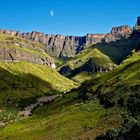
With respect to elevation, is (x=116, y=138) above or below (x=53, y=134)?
above

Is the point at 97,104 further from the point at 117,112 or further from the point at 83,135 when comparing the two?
the point at 83,135

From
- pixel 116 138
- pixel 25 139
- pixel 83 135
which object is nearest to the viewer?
pixel 116 138

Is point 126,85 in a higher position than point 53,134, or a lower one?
higher

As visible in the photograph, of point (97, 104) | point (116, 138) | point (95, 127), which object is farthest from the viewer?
point (97, 104)

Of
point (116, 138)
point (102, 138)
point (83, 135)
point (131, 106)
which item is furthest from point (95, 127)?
point (116, 138)

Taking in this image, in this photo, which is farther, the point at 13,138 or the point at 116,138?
the point at 13,138

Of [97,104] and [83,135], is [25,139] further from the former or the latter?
[97,104]

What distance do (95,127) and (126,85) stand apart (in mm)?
58406

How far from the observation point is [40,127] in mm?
166000

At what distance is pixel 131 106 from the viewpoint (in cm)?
14838

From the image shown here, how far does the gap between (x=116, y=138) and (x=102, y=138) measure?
13.0m

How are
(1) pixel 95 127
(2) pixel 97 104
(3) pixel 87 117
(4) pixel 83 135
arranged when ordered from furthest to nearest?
(2) pixel 97 104, (3) pixel 87 117, (1) pixel 95 127, (4) pixel 83 135

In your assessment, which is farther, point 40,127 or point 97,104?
point 97,104

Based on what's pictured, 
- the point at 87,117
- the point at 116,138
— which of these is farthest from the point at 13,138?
Result: the point at 116,138
